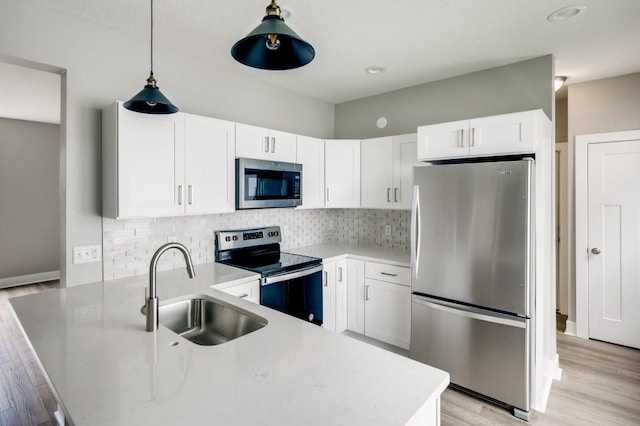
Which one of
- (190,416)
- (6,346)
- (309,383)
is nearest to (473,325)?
(309,383)

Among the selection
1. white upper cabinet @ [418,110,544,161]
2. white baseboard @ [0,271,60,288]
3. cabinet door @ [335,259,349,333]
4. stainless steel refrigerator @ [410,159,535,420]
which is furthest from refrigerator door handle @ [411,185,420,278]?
white baseboard @ [0,271,60,288]

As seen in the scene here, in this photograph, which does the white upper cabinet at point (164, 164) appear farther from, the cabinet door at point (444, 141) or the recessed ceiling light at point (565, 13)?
the recessed ceiling light at point (565, 13)

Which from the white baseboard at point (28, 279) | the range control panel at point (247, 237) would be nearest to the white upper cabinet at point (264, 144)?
the range control panel at point (247, 237)

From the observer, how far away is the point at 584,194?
11.6 ft

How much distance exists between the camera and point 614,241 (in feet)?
11.1

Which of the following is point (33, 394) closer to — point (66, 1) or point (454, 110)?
point (66, 1)

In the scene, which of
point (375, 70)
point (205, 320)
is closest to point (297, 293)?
point (205, 320)

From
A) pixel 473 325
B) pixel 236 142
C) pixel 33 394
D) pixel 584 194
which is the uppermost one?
pixel 236 142

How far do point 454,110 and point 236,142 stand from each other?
2.07 metres

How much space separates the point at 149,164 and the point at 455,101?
2.72 m

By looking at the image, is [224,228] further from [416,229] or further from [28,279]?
[28,279]

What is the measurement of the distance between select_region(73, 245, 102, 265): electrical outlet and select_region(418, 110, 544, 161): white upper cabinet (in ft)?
8.13

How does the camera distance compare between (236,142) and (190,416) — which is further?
(236,142)

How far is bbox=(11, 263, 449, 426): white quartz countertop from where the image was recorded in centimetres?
92
